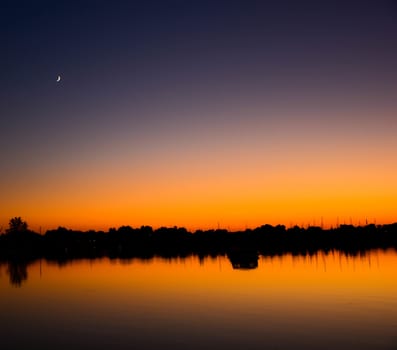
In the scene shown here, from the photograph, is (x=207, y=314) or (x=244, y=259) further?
(x=244, y=259)

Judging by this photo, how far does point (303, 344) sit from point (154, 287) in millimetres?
43054

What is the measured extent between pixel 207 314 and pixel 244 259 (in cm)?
→ 6386

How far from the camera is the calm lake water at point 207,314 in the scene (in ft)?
114

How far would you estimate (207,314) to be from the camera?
46531 mm

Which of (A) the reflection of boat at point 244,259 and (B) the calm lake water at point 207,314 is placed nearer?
(B) the calm lake water at point 207,314

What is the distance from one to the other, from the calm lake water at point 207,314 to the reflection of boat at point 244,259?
29.1 metres

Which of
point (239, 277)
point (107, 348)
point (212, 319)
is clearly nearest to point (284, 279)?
point (239, 277)

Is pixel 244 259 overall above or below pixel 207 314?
above

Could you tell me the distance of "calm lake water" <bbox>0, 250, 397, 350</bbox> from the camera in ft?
114

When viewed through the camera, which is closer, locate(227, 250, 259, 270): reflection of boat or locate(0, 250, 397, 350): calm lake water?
locate(0, 250, 397, 350): calm lake water

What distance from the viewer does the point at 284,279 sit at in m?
79.4

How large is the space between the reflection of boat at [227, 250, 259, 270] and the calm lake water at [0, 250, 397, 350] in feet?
95.5

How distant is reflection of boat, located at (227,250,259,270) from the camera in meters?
109

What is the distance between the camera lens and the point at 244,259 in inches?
4309
